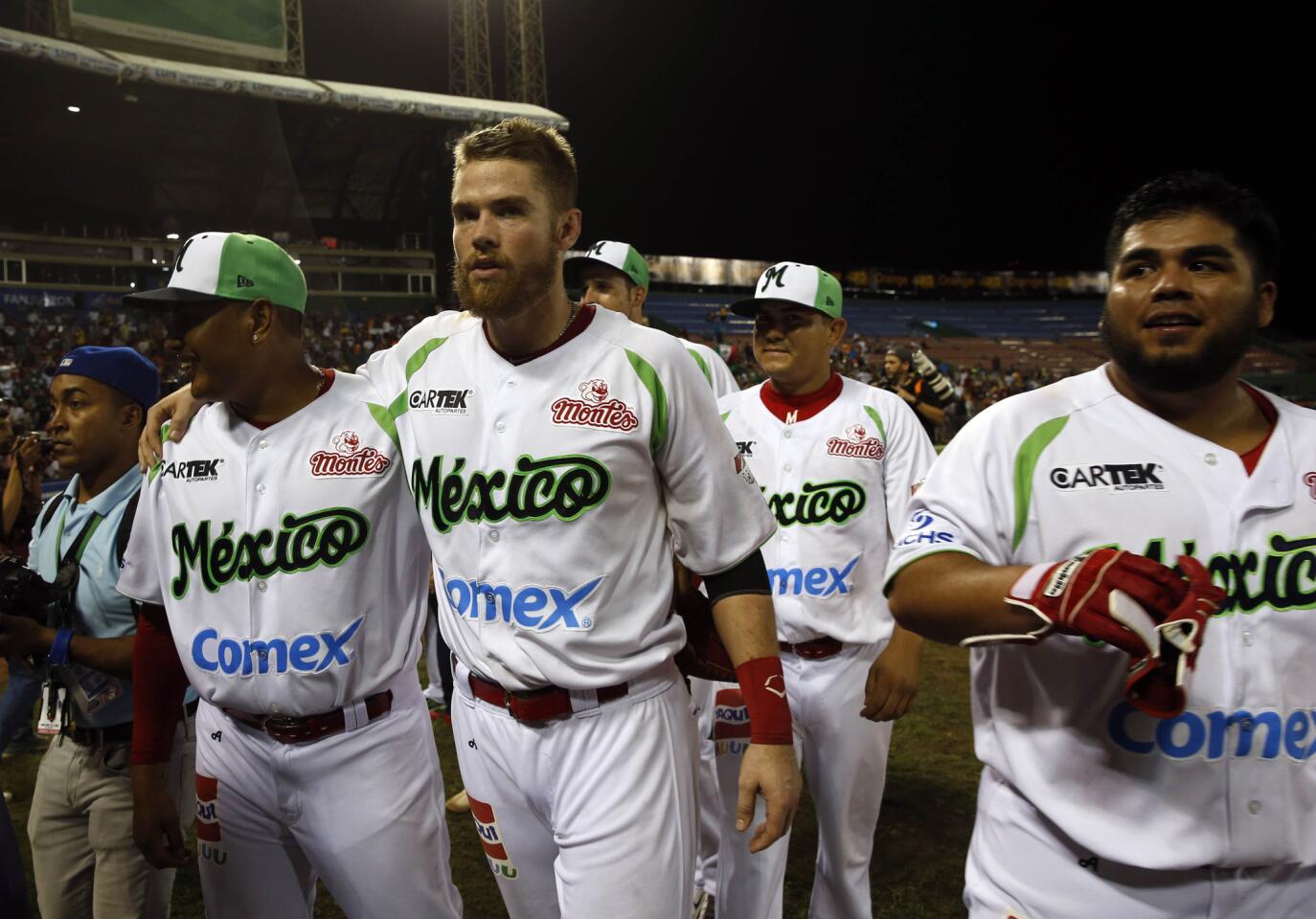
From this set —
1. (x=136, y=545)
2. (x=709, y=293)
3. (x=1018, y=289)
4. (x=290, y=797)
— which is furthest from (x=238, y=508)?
(x=1018, y=289)

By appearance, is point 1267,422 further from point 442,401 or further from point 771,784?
point 442,401

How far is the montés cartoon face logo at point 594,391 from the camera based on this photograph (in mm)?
2203

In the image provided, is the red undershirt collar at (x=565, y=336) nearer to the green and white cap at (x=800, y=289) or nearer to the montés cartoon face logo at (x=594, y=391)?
the montés cartoon face logo at (x=594, y=391)

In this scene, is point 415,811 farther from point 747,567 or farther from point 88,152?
point 88,152

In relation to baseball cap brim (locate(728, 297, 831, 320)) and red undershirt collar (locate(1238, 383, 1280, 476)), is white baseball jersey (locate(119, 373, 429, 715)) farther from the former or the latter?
red undershirt collar (locate(1238, 383, 1280, 476))

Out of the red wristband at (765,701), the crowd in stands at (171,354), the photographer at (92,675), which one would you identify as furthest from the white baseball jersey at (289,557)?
the crowd in stands at (171,354)

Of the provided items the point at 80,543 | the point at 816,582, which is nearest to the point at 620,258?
the point at 816,582

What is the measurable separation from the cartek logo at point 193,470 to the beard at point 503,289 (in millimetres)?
825

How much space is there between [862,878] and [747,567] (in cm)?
187

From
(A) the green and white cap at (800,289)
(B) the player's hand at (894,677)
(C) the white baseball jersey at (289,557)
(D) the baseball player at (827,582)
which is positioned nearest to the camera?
(C) the white baseball jersey at (289,557)

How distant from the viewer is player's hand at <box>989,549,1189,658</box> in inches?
55.1

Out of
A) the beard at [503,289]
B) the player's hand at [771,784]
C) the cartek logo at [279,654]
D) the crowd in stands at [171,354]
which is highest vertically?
the crowd in stands at [171,354]

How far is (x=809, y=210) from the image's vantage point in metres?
42.2

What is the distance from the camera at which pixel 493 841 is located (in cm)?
233
